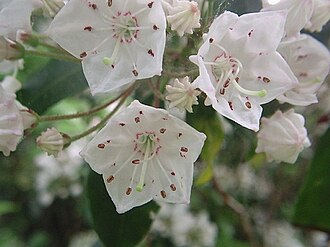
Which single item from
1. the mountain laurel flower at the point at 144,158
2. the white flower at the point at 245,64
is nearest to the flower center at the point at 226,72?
the white flower at the point at 245,64

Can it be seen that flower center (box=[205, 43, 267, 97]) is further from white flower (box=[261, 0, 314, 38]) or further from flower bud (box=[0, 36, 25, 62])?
flower bud (box=[0, 36, 25, 62])

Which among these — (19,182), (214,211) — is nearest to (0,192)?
(19,182)

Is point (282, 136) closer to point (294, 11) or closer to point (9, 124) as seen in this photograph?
point (294, 11)

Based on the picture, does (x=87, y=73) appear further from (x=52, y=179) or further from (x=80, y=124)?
(x=52, y=179)

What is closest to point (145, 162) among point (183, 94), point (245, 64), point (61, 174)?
point (183, 94)

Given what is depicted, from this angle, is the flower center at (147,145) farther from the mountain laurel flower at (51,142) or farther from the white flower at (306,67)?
the white flower at (306,67)

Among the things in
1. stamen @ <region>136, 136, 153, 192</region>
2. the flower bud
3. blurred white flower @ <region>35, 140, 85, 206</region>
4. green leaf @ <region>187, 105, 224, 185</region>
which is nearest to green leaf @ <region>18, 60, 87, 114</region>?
the flower bud
